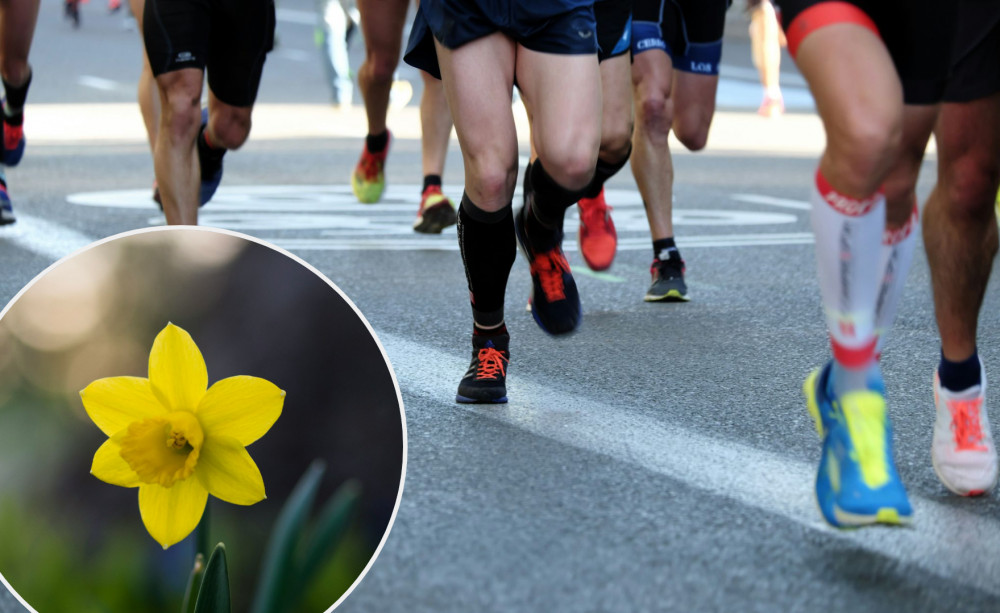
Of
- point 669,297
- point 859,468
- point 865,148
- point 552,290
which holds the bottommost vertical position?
point 669,297

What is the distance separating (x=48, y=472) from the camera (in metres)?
0.85

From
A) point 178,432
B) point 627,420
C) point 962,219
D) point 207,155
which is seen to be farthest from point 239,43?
point 178,432

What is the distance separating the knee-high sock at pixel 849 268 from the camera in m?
2.20

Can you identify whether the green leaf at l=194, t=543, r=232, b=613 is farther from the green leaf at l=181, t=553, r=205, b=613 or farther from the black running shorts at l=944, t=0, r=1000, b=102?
the black running shorts at l=944, t=0, r=1000, b=102

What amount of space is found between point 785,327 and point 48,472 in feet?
12.3

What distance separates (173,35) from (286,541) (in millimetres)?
3755

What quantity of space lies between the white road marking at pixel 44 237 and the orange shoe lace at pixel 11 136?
59 cm

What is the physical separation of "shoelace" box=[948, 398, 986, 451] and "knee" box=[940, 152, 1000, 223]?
375mm

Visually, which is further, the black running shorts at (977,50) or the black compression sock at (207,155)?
the black compression sock at (207,155)

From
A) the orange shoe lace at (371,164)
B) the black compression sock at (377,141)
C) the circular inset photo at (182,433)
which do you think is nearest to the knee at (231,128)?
the black compression sock at (377,141)

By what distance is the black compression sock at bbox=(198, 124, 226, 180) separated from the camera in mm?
5402

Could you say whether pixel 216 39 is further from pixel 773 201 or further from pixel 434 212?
pixel 773 201

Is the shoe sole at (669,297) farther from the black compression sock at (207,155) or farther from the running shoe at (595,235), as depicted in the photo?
the black compression sock at (207,155)

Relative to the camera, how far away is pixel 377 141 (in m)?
6.59
